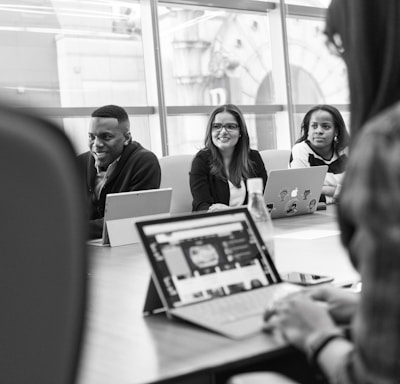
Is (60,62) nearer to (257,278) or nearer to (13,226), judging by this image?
(257,278)

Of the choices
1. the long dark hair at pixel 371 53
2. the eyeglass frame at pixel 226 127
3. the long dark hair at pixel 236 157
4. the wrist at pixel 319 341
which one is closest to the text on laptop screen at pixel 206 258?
the wrist at pixel 319 341

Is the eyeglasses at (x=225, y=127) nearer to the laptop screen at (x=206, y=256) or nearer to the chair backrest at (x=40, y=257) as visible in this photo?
the laptop screen at (x=206, y=256)

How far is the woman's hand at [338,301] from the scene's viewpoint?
4.28 feet

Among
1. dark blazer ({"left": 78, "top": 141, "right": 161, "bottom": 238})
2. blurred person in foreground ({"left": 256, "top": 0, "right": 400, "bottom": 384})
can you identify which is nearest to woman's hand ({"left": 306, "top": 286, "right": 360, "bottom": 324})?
blurred person in foreground ({"left": 256, "top": 0, "right": 400, "bottom": 384})

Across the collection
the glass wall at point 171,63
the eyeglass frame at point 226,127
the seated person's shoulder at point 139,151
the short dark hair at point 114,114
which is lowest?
the seated person's shoulder at point 139,151

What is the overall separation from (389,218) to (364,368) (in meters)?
0.25

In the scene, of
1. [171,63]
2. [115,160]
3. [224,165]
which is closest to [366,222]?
[115,160]

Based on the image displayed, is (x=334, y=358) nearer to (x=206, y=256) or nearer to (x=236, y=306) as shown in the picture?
(x=236, y=306)

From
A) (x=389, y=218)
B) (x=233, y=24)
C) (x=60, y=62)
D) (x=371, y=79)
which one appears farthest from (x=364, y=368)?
(x=233, y=24)

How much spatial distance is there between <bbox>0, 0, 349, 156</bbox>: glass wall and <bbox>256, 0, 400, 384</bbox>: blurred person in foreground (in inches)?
171

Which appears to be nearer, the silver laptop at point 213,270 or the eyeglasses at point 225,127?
the silver laptop at point 213,270

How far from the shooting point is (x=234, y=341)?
131 centimetres

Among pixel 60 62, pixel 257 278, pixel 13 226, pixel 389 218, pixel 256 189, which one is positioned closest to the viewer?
pixel 13 226

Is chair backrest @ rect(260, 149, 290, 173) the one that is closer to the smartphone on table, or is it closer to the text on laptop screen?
the smartphone on table
